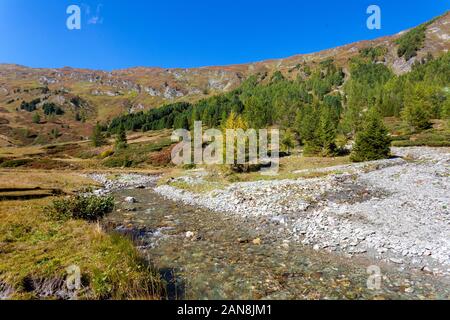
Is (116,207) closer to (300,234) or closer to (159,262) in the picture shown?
(159,262)

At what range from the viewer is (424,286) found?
10.0m

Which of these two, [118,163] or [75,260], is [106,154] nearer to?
[118,163]

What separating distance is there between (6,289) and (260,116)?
3888 inches

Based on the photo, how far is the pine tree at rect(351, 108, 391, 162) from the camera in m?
41.1

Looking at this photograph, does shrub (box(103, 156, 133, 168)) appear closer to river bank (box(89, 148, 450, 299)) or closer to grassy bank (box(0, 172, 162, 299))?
river bank (box(89, 148, 450, 299))

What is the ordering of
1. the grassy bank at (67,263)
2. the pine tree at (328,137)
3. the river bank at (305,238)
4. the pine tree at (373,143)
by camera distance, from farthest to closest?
1. the pine tree at (328,137)
2. the pine tree at (373,143)
3. the river bank at (305,238)
4. the grassy bank at (67,263)

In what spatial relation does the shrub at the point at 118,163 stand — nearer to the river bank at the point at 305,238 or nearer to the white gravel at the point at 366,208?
the white gravel at the point at 366,208

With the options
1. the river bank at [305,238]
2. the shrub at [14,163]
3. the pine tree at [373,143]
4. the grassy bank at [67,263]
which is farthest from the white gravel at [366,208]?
the shrub at [14,163]

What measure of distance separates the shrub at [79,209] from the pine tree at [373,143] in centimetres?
3702

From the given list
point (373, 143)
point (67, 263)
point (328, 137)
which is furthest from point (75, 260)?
point (328, 137)

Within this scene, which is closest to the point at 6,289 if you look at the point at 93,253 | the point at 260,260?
the point at 93,253

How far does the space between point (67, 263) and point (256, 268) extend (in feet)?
25.6

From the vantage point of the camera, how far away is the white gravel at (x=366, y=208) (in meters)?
13.2
